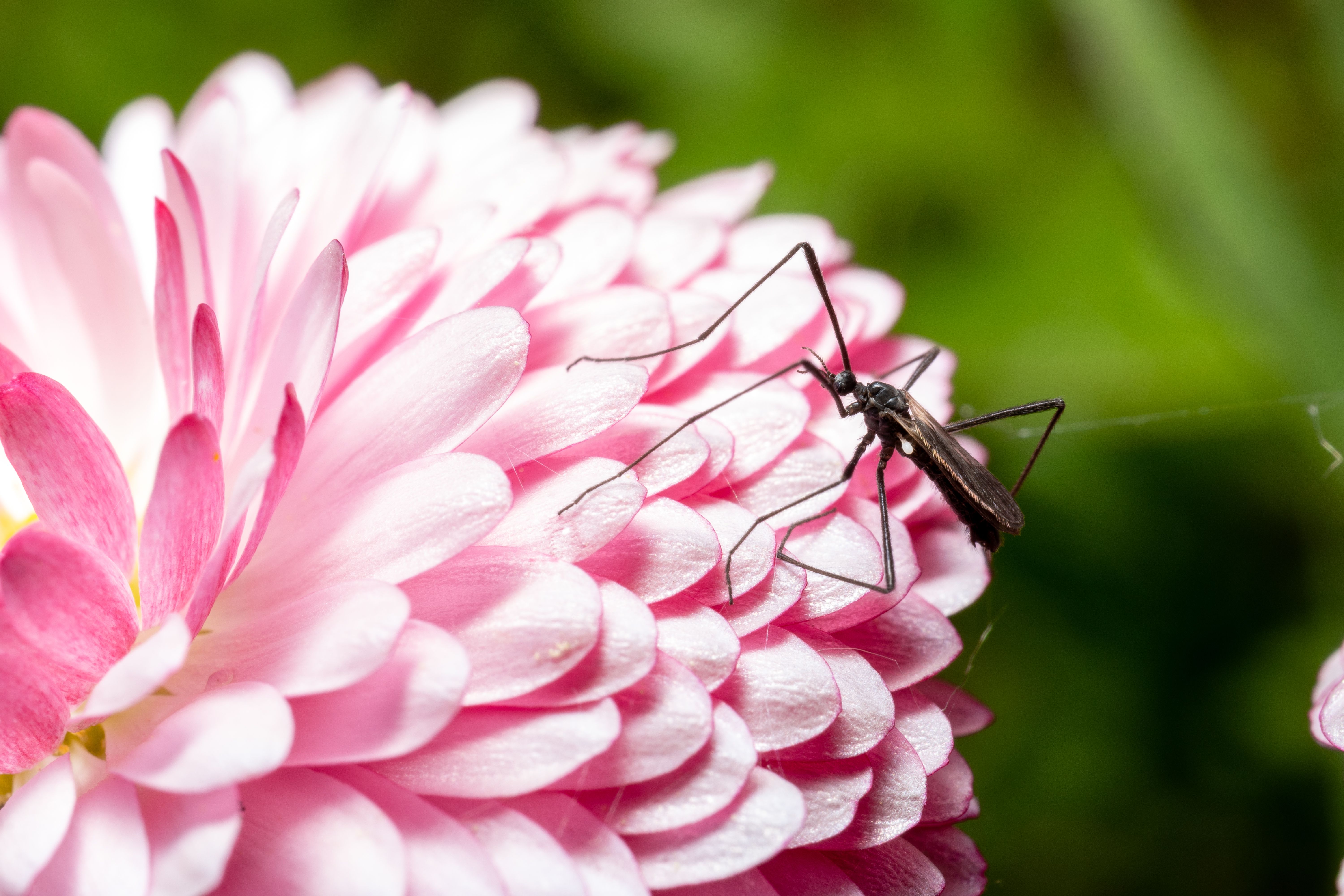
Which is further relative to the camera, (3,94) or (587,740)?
(3,94)

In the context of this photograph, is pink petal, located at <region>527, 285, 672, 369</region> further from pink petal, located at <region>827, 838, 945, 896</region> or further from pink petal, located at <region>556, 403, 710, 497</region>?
pink petal, located at <region>827, 838, 945, 896</region>

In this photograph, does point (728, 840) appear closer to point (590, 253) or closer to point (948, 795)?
point (948, 795)

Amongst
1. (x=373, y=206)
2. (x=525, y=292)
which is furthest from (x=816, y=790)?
(x=373, y=206)

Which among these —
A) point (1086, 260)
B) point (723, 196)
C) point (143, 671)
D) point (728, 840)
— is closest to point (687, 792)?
point (728, 840)

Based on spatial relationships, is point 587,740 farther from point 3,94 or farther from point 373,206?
point 3,94


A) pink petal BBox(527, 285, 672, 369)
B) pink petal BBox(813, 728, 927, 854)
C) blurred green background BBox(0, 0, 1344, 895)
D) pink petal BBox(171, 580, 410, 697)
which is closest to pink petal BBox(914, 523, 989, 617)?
pink petal BBox(813, 728, 927, 854)

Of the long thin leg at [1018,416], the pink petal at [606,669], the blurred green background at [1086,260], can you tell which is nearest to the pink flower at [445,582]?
the pink petal at [606,669]

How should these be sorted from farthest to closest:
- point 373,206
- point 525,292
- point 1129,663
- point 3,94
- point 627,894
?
point 3,94, point 1129,663, point 373,206, point 525,292, point 627,894
